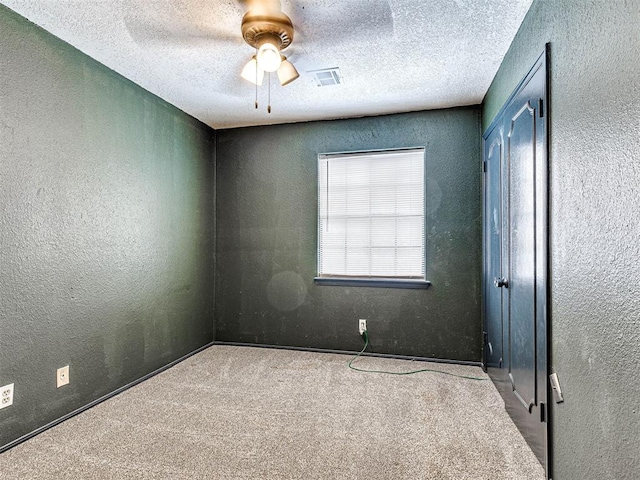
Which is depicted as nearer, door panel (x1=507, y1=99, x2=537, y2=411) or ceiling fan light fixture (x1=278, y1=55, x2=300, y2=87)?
door panel (x1=507, y1=99, x2=537, y2=411)

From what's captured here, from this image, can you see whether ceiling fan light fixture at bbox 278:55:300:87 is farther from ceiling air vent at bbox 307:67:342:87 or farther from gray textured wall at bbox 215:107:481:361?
gray textured wall at bbox 215:107:481:361

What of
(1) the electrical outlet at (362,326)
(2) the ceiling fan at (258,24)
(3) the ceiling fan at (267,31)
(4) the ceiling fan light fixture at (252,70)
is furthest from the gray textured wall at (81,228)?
(1) the electrical outlet at (362,326)

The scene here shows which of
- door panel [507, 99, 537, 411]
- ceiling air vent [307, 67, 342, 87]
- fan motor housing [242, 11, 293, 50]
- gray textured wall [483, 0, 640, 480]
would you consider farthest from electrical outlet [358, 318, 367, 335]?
fan motor housing [242, 11, 293, 50]

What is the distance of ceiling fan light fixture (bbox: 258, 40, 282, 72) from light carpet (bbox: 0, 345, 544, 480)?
2189 mm

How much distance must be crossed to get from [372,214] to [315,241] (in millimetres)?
670

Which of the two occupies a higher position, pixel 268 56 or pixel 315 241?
pixel 268 56

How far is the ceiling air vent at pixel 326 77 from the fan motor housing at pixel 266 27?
638mm

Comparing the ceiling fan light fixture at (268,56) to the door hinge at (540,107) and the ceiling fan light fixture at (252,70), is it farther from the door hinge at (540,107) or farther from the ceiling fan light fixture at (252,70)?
the door hinge at (540,107)

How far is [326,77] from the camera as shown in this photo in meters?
2.84

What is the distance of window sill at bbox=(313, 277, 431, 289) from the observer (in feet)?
11.6

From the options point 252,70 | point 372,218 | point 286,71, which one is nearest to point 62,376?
point 252,70

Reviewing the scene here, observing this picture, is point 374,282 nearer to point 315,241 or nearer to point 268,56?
point 315,241

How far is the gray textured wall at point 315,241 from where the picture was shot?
136 inches

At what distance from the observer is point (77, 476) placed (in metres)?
1.75
